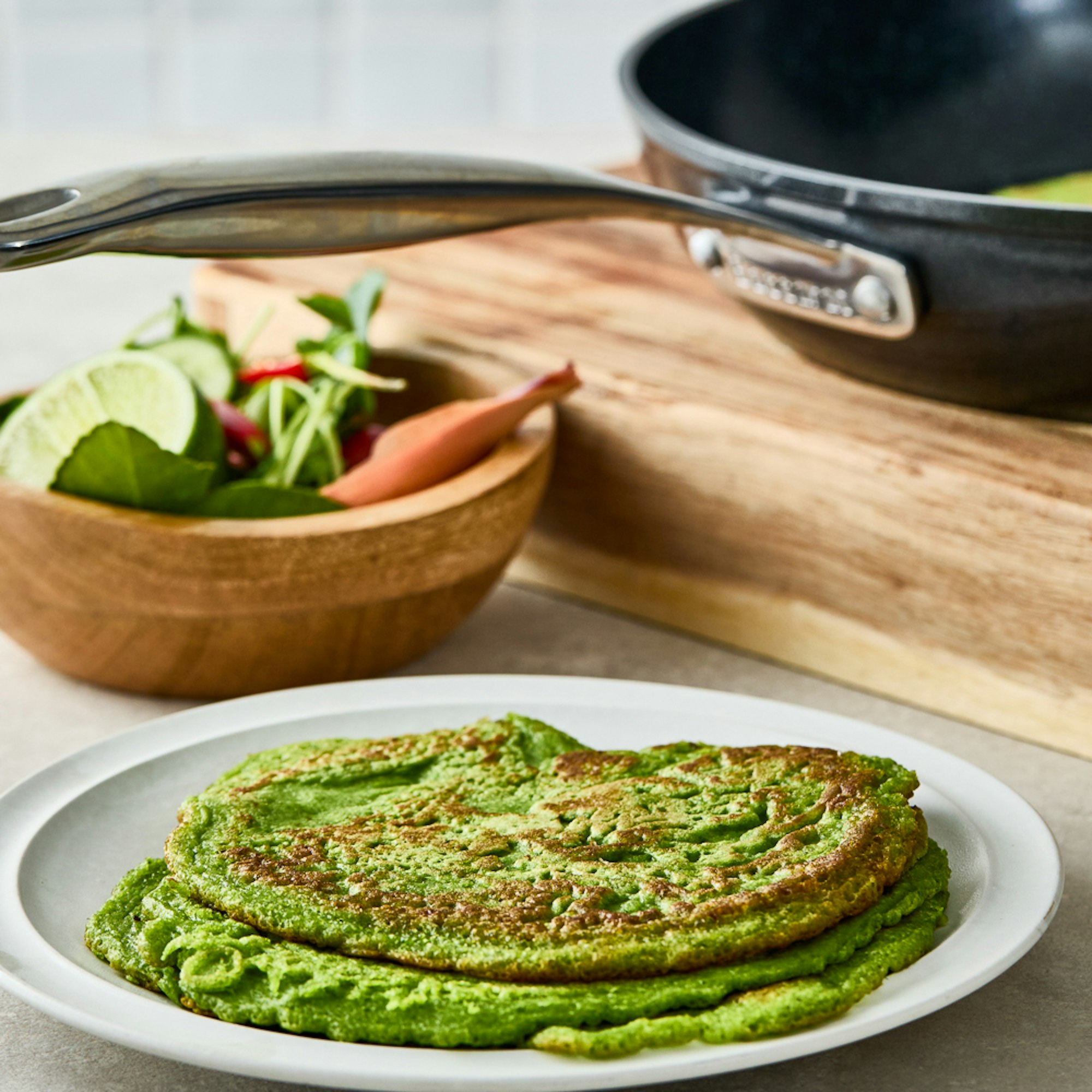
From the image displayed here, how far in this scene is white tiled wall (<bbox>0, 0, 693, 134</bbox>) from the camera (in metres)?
2.25

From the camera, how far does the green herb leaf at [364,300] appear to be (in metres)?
0.93

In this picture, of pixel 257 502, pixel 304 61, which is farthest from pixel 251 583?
pixel 304 61

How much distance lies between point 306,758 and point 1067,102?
709 millimetres

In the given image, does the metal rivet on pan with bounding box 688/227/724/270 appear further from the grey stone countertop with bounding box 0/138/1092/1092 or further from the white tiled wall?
the white tiled wall

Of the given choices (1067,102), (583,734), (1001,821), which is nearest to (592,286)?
(1067,102)

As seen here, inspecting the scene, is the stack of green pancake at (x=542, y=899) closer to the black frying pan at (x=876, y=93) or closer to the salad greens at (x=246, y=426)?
the salad greens at (x=246, y=426)

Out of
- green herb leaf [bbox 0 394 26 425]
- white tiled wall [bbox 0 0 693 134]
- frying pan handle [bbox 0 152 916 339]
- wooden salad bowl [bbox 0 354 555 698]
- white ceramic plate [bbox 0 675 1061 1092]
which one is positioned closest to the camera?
white ceramic plate [bbox 0 675 1061 1092]

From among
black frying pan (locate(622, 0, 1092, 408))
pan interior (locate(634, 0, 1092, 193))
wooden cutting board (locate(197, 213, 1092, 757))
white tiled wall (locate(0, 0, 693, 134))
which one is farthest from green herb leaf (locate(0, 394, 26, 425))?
white tiled wall (locate(0, 0, 693, 134))

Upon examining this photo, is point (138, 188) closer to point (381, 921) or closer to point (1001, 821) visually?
point (381, 921)

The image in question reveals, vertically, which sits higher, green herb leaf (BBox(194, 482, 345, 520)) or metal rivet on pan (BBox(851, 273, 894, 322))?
metal rivet on pan (BBox(851, 273, 894, 322))

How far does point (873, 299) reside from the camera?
2.45 feet

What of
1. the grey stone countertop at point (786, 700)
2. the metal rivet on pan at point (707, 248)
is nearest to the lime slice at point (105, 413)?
the grey stone countertop at point (786, 700)

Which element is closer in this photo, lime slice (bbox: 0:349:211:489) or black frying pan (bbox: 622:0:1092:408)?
lime slice (bbox: 0:349:211:489)

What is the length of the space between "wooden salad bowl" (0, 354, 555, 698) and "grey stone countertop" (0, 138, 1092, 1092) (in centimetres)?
4
